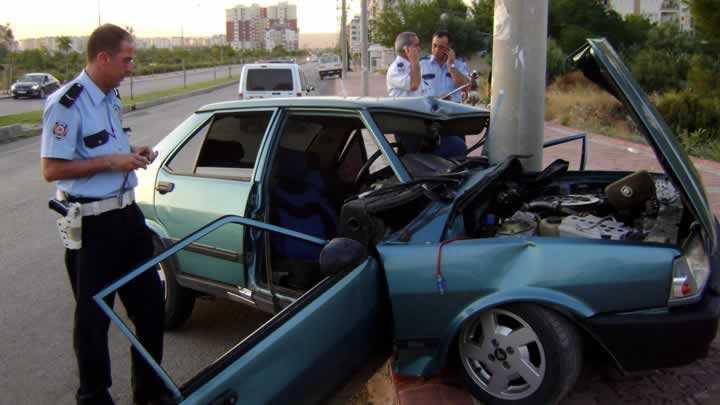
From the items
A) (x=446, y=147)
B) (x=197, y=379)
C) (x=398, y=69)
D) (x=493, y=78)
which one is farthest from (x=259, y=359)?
(x=398, y=69)

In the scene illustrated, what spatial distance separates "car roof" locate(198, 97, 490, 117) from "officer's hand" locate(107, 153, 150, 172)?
3.79ft

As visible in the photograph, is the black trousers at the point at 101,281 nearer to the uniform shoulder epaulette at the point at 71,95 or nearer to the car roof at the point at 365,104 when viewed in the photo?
the uniform shoulder epaulette at the point at 71,95

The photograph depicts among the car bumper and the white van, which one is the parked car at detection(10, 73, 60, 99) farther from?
the car bumper

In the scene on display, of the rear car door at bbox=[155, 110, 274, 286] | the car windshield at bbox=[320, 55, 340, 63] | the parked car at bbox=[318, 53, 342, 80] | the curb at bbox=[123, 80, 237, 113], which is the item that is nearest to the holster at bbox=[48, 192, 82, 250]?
the rear car door at bbox=[155, 110, 274, 286]

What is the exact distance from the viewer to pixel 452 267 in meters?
2.87

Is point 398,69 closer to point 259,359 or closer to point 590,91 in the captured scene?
point 259,359

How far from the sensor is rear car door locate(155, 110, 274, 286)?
392cm

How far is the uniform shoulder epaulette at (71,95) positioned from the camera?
287 cm

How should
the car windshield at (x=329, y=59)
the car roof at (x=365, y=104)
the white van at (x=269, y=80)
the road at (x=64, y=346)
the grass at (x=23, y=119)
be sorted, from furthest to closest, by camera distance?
the car windshield at (x=329, y=59), the grass at (x=23, y=119), the white van at (x=269, y=80), the car roof at (x=365, y=104), the road at (x=64, y=346)

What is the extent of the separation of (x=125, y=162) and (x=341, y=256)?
107 centimetres

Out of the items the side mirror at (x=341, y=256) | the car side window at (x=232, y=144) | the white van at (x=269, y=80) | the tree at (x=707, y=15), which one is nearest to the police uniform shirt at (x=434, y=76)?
the car side window at (x=232, y=144)

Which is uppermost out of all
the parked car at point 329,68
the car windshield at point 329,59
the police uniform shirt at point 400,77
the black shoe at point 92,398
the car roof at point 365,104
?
the car windshield at point 329,59

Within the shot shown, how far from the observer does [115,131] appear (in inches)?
122

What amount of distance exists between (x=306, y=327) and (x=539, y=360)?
43.5 inches
